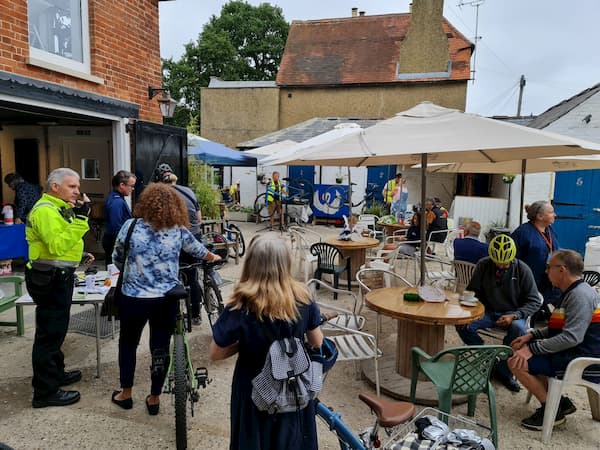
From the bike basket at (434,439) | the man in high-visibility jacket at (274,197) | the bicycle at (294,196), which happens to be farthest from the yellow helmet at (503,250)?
the bicycle at (294,196)

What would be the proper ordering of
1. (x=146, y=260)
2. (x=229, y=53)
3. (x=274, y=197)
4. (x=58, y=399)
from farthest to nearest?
1. (x=229, y=53)
2. (x=274, y=197)
3. (x=58, y=399)
4. (x=146, y=260)

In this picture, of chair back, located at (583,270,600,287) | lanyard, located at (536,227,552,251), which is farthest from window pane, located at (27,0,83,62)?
chair back, located at (583,270,600,287)

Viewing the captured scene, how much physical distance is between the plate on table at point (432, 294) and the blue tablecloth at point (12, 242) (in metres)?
6.41

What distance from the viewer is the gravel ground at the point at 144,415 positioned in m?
2.93

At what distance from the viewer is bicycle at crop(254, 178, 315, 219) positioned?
14.2 metres

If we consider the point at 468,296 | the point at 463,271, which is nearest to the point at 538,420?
the point at 468,296

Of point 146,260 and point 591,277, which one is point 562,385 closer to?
point 146,260

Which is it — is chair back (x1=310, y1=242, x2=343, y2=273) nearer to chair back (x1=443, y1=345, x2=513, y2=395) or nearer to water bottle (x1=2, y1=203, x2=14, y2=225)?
chair back (x1=443, y1=345, x2=513, y2=395)

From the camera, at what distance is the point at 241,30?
33.1 meters

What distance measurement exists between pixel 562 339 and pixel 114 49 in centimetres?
645

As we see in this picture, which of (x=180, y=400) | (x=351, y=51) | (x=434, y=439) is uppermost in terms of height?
(x=351, y=51)

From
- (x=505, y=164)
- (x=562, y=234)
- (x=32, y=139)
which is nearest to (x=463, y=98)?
(x=562, y=234)

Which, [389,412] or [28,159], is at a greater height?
[28,159]

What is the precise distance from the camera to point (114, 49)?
6121mm
